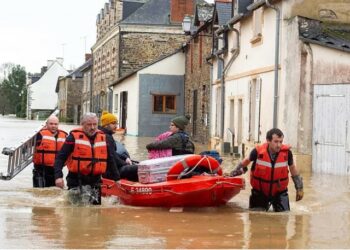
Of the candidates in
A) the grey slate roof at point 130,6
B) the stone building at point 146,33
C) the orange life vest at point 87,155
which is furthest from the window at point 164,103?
the orange life vest at point 87,155

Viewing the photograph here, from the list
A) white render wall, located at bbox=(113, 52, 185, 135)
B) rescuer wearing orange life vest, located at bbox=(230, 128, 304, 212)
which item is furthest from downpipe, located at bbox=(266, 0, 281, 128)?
white render wall, located at bbox=(113, 52, 185, 135)

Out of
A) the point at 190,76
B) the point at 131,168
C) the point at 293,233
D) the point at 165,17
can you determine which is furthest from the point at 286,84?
the point at 165,17

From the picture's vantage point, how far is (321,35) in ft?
60.4

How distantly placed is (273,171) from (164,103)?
30.9 metres

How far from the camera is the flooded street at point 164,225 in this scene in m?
8.62

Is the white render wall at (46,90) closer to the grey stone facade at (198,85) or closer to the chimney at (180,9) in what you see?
the chimney at (180,9)

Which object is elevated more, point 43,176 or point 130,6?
point 130,6

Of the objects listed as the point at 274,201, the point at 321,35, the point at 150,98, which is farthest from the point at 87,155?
the point at 150,98

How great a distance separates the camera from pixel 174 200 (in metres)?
11.5

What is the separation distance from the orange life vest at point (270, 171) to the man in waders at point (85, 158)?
2251mm

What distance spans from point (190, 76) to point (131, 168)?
25820 mm

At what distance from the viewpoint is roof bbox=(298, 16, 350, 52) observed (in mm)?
17688

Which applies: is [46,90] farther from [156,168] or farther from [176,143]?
[156,168]

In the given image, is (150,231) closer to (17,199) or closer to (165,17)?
(17,199)
